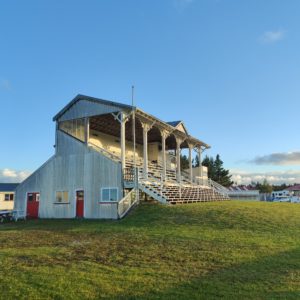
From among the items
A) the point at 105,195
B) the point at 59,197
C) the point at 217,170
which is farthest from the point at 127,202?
the point at 217,170

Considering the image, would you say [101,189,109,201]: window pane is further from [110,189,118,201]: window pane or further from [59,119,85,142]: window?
[59,119,85,142]: window

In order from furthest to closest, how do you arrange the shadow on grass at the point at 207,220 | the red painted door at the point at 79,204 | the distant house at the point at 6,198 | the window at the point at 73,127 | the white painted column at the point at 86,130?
1. the distant house at the point at 6,198
2. the window at the point at 73,127
3. the white painted column at the point at 86,130
4. the red painted door at the point at 79,204
5. the shadow on grass at the point at 207,220

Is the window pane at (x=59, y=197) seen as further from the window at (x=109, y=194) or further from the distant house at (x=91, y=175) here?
the window at (x=109, y=194)

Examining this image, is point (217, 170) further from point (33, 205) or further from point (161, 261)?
point (161, 261)

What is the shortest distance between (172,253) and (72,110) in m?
16.9

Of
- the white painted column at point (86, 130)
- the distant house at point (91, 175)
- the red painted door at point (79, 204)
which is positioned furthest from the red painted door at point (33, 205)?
the white painted column at point (86, 130)

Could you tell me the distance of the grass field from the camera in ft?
21.6

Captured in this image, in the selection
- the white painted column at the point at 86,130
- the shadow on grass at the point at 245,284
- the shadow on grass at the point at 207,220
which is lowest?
the shadow on grass at the point at 245,284

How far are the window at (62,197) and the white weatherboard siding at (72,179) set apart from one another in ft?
0.91

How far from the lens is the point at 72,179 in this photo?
23.2 metres

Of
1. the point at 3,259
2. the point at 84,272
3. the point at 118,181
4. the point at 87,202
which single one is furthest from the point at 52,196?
the point at 84,272

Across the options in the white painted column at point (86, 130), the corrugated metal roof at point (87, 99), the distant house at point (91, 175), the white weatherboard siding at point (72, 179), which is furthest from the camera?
the white painted column at point (86, 130)

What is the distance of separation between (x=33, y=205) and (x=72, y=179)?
4250 mm

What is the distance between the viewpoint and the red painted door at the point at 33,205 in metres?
24.7
